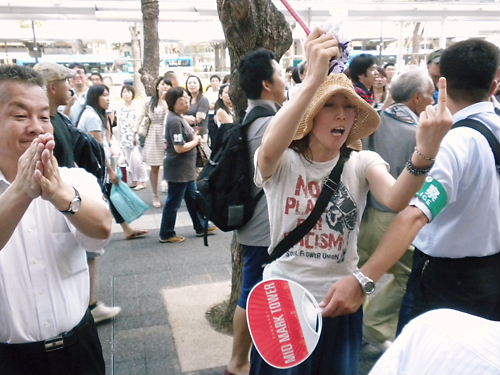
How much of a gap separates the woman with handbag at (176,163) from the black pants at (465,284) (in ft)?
10.8

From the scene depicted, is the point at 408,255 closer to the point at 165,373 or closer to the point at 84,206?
the point at 165,373

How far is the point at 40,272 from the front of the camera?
1511 mm

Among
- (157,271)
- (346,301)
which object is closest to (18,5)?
(157,271)

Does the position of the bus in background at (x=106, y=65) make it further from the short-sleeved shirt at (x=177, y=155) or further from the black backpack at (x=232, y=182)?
the black backpack at (x=232, y=182)

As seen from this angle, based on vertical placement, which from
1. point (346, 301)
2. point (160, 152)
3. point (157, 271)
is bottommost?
point (157, 271)

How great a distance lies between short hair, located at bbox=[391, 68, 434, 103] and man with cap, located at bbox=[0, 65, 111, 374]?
2303 millimetres

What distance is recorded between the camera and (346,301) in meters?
1.54

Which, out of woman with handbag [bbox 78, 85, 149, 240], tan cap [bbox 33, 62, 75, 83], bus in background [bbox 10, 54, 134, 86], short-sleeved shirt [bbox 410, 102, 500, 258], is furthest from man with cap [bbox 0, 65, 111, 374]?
bus in background [bbox 10, 54, 134, 86]

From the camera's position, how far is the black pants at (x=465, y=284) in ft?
6.56

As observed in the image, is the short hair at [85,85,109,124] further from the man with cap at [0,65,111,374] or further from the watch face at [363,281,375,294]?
the watch face at [363,281,375,294]

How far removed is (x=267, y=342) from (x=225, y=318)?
1776 mm

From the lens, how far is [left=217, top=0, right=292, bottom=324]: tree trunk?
2932mm

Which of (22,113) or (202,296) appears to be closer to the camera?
(22,113)

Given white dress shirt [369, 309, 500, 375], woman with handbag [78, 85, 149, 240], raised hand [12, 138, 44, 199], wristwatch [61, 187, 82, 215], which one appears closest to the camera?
white dress shirt [369, 309, 500, 375]
